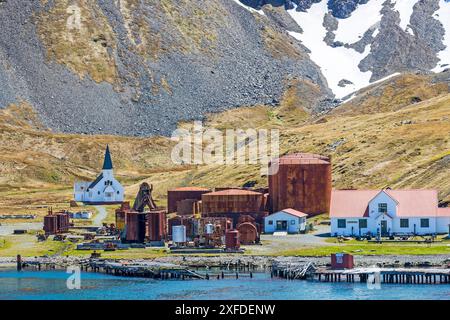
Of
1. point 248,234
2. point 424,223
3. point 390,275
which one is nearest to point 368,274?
point 390,275

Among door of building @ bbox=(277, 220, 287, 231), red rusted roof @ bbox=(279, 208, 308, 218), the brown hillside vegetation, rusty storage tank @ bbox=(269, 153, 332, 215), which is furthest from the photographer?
the brown hillside vegetation

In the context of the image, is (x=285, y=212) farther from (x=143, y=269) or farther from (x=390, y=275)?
(x=390, y=275)

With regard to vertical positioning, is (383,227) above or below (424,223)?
below

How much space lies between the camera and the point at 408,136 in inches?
6732

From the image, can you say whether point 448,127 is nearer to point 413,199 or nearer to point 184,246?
point 413,199

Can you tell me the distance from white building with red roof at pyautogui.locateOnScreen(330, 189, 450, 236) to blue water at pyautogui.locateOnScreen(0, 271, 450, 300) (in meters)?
25.6

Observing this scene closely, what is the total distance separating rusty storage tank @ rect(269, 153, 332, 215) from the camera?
452 feet

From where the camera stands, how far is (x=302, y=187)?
452 ft

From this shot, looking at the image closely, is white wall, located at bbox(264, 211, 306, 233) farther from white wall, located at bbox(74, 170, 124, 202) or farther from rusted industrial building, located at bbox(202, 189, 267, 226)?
white wall, located at bbox(74, 170, 124, 202)

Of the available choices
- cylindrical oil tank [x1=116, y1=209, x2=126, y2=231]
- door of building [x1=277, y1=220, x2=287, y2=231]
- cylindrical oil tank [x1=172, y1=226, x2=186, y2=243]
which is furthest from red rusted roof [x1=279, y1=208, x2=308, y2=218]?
cylindrical oil tank [x1=116, y1=209, x2=126, y2=231]

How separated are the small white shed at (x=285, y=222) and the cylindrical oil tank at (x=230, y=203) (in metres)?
3.67

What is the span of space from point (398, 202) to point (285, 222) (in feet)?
44.6
